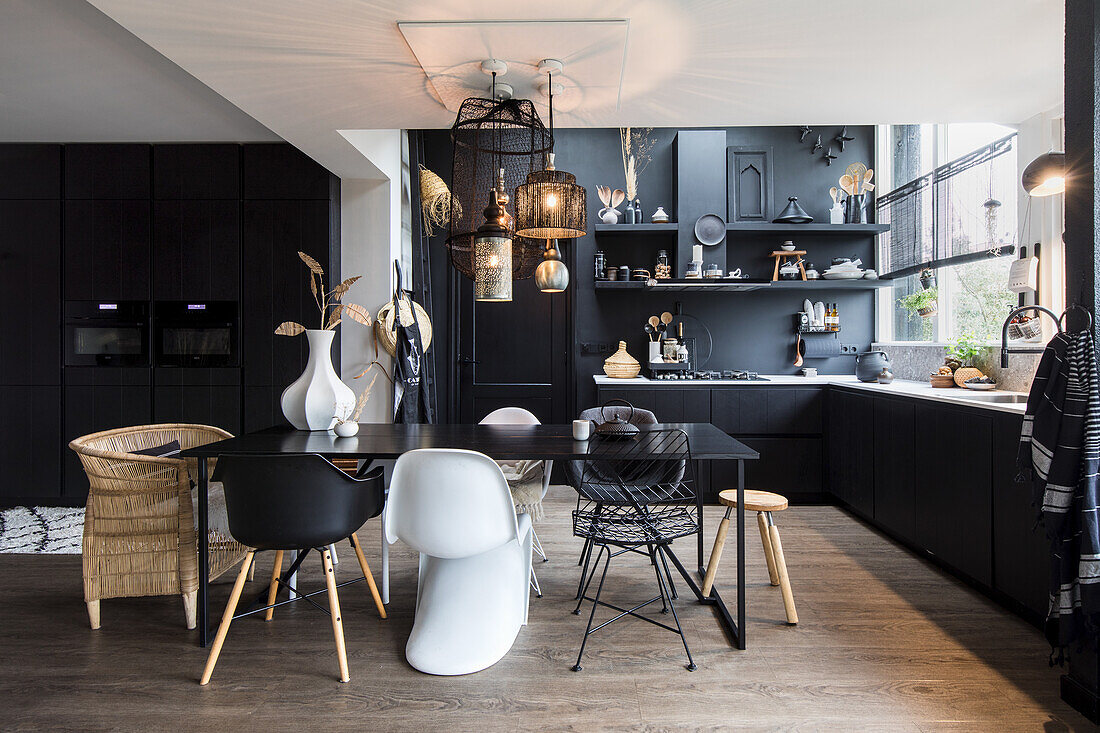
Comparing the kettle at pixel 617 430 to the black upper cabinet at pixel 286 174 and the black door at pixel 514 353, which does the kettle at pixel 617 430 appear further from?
the black upper cabinet at pixel 286 174

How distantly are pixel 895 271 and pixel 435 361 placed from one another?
4.00m

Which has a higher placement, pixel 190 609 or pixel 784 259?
pixel 784 259

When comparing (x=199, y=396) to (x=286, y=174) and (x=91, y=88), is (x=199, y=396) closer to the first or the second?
(x=286, y=174)

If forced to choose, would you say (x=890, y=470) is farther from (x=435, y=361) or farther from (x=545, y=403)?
(x=435, y=361)

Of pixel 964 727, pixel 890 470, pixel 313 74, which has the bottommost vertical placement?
pixel 964 727

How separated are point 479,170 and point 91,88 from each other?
8.16 ft

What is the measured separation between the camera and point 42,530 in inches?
158

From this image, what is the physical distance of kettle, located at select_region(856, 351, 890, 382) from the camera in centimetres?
453

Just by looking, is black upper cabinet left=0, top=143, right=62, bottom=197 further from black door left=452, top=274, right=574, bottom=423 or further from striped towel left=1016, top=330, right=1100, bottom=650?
striped towel left=1016, top=330, right=1100, bottom=650

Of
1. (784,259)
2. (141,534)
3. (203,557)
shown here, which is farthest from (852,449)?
(141,534)

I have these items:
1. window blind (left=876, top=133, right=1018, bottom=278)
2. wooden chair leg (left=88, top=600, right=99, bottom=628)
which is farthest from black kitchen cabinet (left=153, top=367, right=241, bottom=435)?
window blind (left=876, top=133, right=1018, bottom=278)

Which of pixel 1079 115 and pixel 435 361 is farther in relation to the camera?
pixel 435 361

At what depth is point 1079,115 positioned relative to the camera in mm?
2111

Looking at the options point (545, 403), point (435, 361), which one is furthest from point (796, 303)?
point (435, 361)
